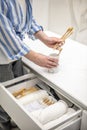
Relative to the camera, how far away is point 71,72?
3.26 feet

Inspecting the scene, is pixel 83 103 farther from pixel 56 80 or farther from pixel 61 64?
pixel 61 64

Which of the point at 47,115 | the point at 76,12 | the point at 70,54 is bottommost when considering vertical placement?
the point at 47,115

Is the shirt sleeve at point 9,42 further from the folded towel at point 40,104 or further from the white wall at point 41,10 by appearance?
the white wall at point 41,10

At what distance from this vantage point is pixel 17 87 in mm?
1007

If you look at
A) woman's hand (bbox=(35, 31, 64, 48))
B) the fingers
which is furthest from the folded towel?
woman's hand (bbox=(35, 31, 64, 48))

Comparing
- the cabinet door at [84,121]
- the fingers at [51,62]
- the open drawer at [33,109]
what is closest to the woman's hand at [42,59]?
the fingers at [51,62]

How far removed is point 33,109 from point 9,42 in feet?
0.99

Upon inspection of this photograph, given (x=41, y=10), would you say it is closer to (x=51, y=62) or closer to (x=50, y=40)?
(x=50, y=40)

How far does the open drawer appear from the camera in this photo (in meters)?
0.77

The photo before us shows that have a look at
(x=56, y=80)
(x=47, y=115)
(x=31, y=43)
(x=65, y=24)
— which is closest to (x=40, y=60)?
(x=56, y=80)

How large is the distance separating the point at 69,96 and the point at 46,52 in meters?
0.40

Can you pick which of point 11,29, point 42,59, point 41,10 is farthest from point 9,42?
point 41,10

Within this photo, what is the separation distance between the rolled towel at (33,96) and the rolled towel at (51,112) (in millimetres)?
87

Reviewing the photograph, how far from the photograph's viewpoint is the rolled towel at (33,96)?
0.92m
